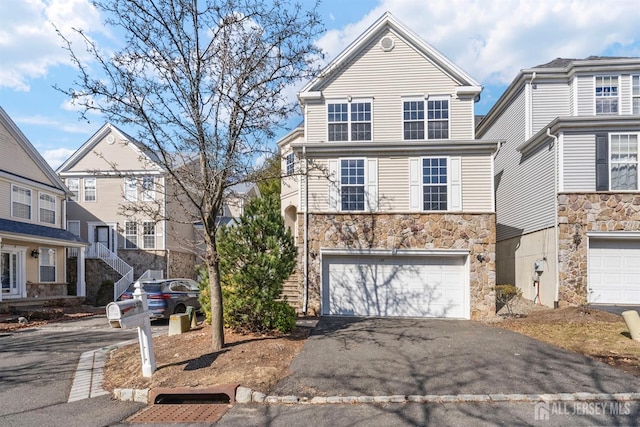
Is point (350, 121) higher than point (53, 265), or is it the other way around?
point (350, 121)

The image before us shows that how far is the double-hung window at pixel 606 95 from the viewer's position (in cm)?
1577

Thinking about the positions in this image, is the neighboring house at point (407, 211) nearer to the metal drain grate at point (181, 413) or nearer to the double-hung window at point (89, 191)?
the metal drain grate at point (181, 413)

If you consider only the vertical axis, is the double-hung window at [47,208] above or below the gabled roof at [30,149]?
below

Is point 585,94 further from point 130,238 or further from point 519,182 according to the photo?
point 130,238

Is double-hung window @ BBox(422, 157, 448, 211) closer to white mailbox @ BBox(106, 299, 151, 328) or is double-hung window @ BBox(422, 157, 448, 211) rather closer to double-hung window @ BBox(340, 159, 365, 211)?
double-hung window @ BBox(340, 159, 365, 211)

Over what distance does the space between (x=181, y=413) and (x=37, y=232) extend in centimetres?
1751

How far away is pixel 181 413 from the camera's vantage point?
19.4 feet

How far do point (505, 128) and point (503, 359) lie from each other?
536 inches

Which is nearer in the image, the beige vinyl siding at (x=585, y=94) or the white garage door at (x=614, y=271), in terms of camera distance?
the white garage door at (x=614, y=271)

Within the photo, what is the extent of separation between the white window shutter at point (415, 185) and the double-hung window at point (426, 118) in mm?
1125

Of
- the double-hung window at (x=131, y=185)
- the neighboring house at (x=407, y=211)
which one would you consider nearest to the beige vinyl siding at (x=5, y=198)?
the double-hung window at (x=131, y=185)

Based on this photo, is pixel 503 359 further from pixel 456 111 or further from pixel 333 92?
pixel 333 92

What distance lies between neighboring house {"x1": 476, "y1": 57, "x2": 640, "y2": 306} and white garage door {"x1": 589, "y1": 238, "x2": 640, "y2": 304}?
0.10ft

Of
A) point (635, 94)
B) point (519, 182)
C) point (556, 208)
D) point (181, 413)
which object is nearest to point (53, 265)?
point (181, 413)
